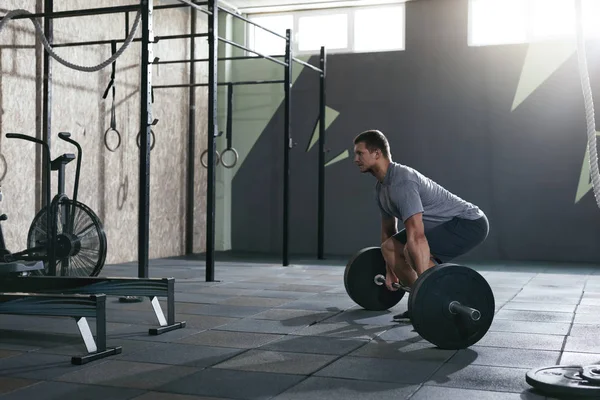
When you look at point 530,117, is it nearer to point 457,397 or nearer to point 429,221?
point 429,221

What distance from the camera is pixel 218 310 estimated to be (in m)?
4.48

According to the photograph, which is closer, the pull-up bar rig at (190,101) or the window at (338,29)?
the pull-up bar rig at (190,101)

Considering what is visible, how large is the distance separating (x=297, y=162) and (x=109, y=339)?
5742 millimetres

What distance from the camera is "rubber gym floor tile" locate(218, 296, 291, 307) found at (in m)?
4.75

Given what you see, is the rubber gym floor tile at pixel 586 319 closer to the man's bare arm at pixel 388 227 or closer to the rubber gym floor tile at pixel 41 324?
the man's bare arm at pixel 388 227

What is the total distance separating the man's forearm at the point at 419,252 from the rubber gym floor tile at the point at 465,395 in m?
1.12

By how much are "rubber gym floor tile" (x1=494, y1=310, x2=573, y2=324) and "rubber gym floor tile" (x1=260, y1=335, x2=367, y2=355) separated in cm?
121

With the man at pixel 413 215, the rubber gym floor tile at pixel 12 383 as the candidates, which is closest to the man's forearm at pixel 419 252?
the man at pixel 413 215

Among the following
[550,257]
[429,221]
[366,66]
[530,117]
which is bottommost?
[550,257]

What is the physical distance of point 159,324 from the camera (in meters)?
3.94

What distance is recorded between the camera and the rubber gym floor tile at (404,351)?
3199mm

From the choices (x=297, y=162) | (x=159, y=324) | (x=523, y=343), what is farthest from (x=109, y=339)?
(x=297, y=162)

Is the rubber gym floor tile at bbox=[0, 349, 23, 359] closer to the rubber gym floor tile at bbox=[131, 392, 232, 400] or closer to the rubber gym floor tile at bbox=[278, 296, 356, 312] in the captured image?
the rubber gym floor tile at bbox=[131, 392, 232, 400]

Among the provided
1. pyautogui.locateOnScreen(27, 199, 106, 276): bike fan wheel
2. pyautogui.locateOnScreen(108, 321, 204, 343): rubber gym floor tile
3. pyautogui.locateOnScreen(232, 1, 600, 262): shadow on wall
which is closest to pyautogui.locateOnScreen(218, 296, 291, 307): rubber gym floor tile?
pyautogui.locateOnScreen(108, 321, 204, 343): rubber gym floor tile
